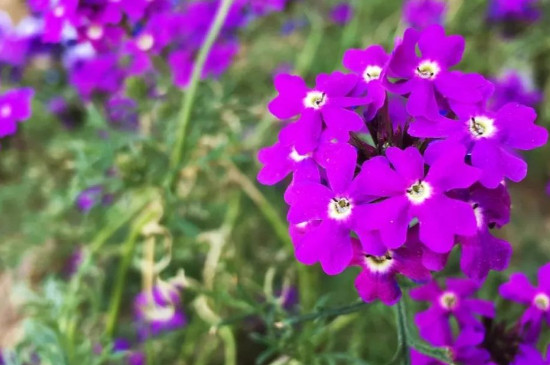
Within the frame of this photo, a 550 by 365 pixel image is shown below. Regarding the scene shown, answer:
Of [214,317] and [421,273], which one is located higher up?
[421,273]

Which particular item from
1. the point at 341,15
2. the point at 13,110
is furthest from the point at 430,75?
the point at 341,15


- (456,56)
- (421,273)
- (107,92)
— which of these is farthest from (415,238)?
(107,92)

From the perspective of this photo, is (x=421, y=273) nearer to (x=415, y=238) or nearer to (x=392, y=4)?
(x=415, y=238)

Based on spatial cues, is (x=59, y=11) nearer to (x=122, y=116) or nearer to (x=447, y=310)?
(x=122, y=116)

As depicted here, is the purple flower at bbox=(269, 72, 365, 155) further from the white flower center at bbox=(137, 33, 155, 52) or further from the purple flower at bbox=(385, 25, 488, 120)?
the white flower center at bbox=(137, 33, 155, 52)

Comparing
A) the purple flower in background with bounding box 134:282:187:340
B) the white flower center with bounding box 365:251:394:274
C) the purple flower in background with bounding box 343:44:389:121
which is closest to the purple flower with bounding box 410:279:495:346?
the white flower center with bounding box 365:251:394:274

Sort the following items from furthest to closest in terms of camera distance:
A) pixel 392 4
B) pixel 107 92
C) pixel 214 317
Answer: pixel 392 4 → pixel 107 92 → pixel 214 317

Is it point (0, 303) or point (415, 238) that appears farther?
point (0, 303)
